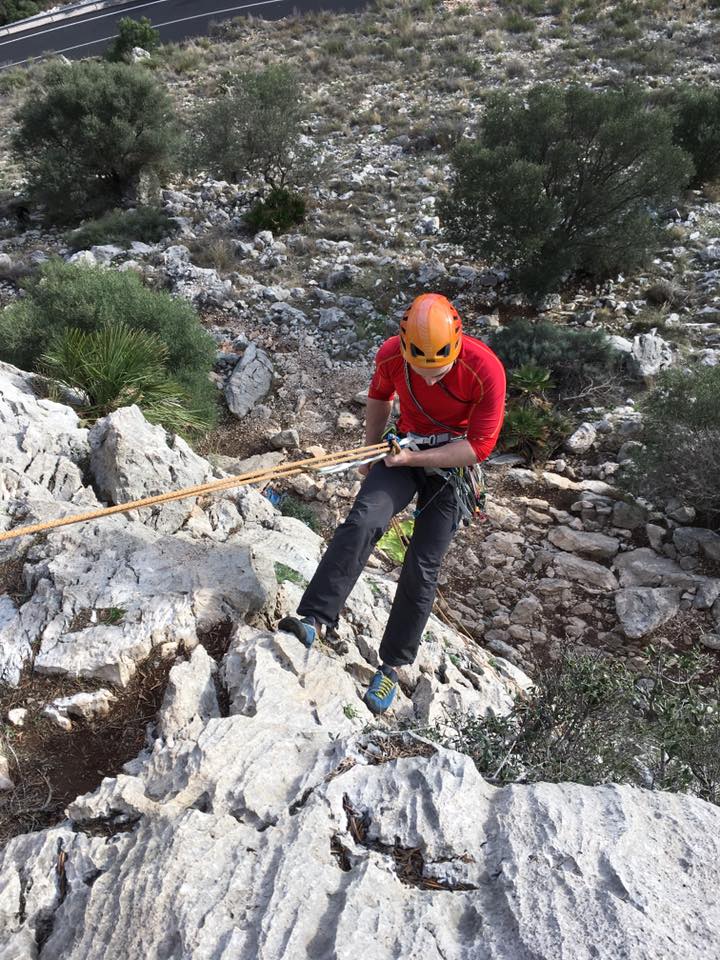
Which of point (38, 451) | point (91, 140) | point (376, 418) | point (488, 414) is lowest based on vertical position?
point (38, 451)

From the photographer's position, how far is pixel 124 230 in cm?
1341

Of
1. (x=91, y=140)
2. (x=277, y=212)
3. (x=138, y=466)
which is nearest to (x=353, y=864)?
(x=138, y=466)

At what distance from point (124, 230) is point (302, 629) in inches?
494

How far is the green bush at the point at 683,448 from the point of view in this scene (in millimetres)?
5918

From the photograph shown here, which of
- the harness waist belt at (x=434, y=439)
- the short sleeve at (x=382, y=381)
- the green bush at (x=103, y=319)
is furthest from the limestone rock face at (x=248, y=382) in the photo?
the harness waist belt at (x=434, y=439)

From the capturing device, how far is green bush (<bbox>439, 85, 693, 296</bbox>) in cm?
998

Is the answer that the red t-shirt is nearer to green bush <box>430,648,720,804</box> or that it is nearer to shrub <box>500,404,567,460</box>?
green bush <box>430,648,720,804</box>

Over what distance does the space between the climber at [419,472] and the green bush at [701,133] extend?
510 inches

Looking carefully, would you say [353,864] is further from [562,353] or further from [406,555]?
[562,353]

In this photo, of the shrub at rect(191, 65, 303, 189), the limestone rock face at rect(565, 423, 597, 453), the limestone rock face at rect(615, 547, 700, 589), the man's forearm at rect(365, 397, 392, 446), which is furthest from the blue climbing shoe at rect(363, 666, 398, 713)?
the shrub at rect(191, 65, 303, 189)

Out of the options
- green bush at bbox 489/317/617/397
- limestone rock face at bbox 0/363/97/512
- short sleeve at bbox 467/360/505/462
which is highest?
short sleeve at bbox 467/360/505/462

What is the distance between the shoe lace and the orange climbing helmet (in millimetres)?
1548

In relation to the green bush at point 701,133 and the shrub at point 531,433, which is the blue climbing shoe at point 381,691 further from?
the green bush at point 701,133

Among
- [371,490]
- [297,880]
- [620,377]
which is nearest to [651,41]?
[620,377]
